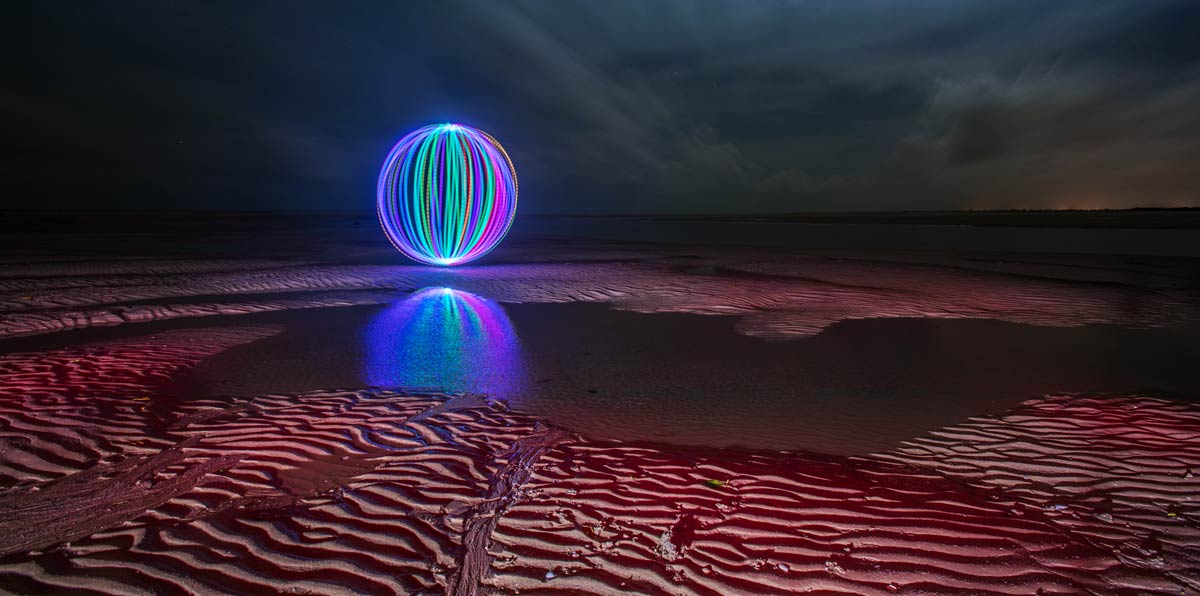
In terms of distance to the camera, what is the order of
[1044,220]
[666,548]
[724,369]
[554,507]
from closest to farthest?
[666,548] < [554,507] < [724,369] < [1044,220]

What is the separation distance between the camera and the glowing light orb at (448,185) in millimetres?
13891

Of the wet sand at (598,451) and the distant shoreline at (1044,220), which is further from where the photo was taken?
the distant shoreline at (1044,220)

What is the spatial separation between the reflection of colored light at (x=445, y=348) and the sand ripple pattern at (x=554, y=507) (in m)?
1.03

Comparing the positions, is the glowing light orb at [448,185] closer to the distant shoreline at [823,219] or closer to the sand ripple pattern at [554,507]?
the sand ripple pattern at [554,507]

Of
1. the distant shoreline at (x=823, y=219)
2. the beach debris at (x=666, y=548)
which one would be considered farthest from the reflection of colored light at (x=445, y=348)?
the distant shoreline at (x=823, y=219)

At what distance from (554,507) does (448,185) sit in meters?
12.2

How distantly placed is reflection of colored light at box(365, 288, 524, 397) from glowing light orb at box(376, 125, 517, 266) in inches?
155

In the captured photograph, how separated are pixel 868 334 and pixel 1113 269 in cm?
1271

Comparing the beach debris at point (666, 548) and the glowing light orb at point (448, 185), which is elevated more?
the glowing light orb at point (448, 185)

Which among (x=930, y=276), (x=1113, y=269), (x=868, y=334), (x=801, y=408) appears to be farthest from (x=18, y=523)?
(x=1113, y=269)

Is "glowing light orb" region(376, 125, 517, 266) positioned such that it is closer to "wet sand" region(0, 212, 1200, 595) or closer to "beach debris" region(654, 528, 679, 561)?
"wet sand" region(0, 212, 1200, 595)

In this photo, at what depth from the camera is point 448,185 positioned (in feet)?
47.6

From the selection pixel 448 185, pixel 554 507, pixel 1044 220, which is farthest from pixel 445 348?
pixel 1044 220

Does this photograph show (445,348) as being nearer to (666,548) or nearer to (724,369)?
(724,369)
